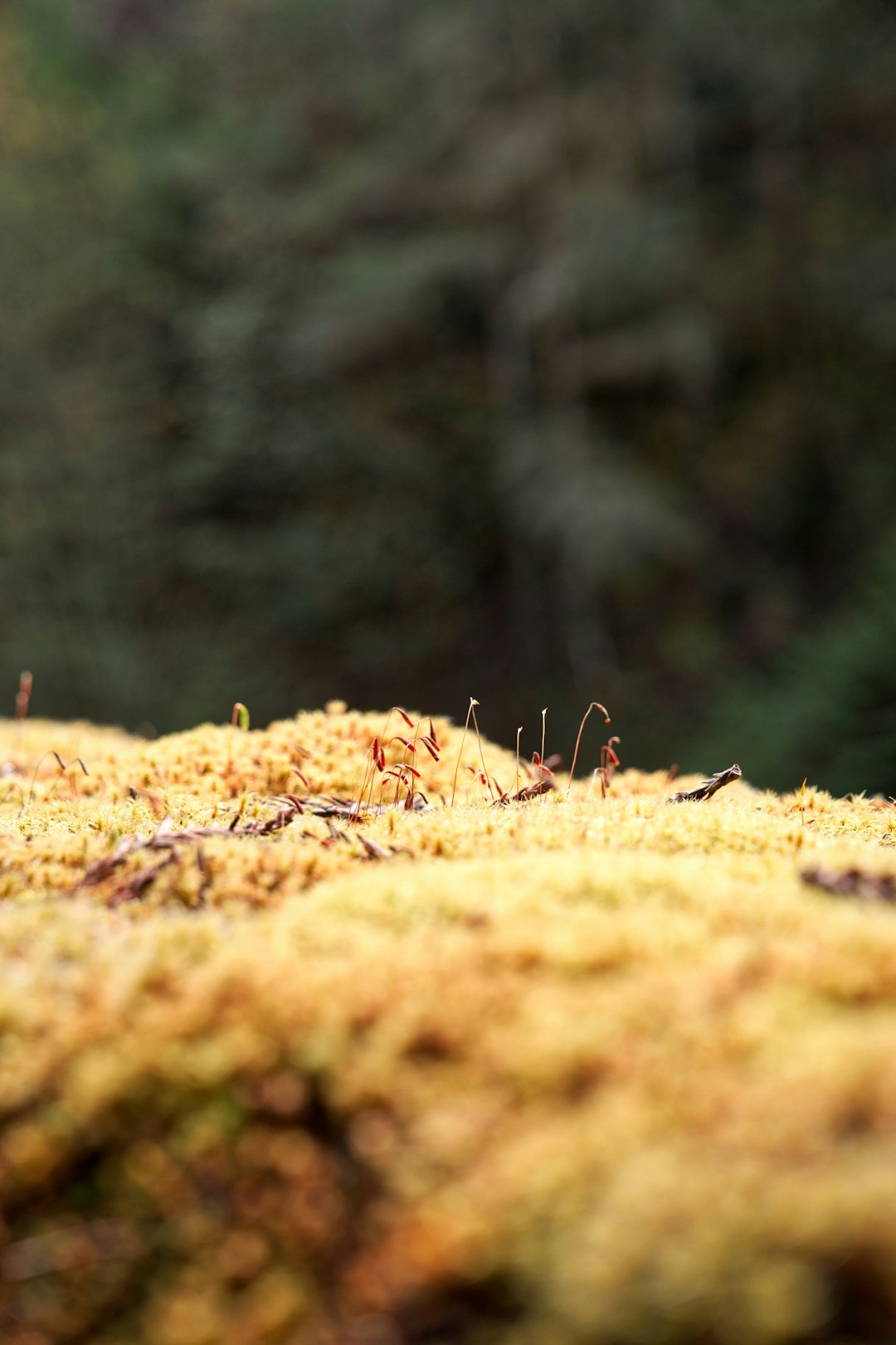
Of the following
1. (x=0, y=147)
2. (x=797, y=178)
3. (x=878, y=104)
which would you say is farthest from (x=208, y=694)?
(x=878, y=104)

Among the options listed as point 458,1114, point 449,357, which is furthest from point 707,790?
point 449,357

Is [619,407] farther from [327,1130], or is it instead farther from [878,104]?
[327,1130]

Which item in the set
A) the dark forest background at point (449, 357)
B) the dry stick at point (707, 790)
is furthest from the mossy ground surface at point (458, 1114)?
the dark forest background at point (449, 357)

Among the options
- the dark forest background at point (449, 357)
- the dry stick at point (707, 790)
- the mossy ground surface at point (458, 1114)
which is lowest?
the mossy ground surface at point (458, 1114)

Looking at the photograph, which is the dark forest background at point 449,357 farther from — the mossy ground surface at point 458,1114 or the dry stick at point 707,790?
the mossy ground surface at point 458,1114

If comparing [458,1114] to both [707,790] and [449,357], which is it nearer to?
[707,790]
